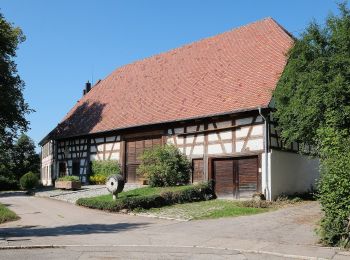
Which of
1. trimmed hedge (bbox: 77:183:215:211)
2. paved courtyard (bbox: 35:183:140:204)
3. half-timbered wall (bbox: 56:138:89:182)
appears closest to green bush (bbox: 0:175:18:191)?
half-timbered wall (bbox: 56:138:89:182)

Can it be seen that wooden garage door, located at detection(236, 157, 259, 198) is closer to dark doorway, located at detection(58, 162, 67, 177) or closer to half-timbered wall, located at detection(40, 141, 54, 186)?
dark doorway, located at detection(58, 162, 67, 177)

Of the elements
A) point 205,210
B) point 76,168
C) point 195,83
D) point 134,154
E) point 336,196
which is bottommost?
point 205,210

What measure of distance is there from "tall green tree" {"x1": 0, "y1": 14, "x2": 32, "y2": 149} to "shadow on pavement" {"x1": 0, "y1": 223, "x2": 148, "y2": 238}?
1683 centimetres

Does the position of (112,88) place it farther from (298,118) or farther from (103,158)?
(298,118)

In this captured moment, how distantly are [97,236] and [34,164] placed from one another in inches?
1845

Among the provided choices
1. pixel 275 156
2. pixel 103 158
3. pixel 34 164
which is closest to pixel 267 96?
pixel 275 156

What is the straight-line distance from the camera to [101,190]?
24797 mm

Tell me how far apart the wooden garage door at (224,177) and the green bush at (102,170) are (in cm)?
754

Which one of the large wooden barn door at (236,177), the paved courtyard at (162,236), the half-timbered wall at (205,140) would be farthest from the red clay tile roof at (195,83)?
the paved courtyard at (162,236)

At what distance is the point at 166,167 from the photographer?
22.6 m

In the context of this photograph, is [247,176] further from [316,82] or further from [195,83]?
[195,83]

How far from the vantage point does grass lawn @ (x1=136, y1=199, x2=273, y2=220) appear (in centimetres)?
1639

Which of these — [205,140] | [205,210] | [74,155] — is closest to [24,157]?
[74,155]

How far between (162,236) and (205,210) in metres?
5.68
